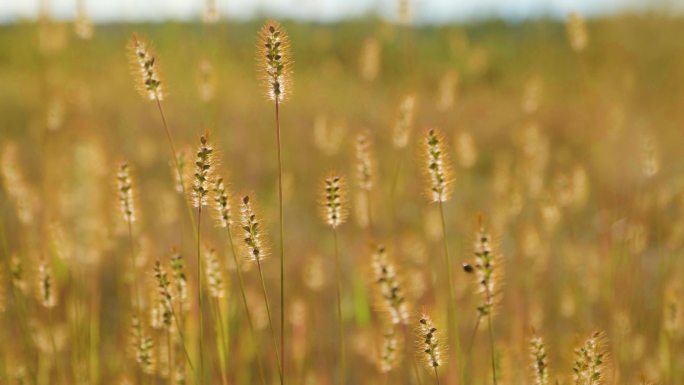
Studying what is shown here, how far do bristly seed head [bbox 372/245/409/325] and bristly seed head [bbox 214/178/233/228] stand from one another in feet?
0.60

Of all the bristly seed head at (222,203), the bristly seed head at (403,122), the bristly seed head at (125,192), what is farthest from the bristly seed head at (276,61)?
the bristly seed head at (403,122)

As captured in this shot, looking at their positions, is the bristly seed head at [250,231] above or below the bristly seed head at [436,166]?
below

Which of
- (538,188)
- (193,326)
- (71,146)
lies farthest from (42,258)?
(71,146)

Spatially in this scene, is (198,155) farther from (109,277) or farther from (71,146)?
(71,146)

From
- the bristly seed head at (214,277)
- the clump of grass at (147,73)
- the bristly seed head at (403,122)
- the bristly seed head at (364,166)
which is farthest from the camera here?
the bristly seed head at (403,122)

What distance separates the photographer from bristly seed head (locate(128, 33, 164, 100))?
0.97 m

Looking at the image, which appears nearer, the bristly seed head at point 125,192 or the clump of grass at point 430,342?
the clump of grass at point 430,342

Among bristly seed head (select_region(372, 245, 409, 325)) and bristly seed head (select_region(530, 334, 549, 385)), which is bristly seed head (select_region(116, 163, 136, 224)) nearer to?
bristly seed head (select_region(372, 245, 409, 325))

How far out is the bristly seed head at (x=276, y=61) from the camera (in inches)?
35.0

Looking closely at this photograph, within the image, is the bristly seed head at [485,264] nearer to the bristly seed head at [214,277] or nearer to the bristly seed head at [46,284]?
the bristly seed head at [214,277]

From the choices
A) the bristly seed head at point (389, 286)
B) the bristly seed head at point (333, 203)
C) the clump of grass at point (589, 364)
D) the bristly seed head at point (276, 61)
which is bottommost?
the clump of grass at point (589, 364)

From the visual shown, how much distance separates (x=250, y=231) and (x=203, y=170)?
0.09 metres

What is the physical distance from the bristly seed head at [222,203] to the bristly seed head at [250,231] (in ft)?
0.12

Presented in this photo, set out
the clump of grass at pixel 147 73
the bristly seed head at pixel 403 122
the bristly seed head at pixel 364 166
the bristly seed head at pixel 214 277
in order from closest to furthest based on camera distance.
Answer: the clump of grass at pixel 147 73 < the bristly seed head at pixel 214 277 < the bristly seed head at pixel 364 166 < the bristly seed head at pixel 403 122
